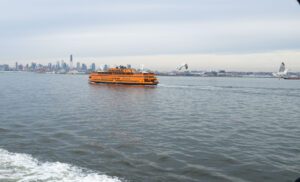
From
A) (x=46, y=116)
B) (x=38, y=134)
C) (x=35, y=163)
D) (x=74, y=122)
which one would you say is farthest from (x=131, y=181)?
(x=46, y=116)

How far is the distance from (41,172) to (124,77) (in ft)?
227

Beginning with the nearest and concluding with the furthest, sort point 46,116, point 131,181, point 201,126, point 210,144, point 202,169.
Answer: point 131,181
point 202,169
point 210,144
point 201,126
point 46,116

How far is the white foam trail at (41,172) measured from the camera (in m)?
8.47

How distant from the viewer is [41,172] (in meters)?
8.99

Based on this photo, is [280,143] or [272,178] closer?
[272,178]

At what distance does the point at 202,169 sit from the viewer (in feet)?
31.8

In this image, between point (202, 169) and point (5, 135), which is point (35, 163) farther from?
point (202, 169)

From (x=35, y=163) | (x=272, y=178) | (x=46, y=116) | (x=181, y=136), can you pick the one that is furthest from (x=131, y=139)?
(x=46, y=116)

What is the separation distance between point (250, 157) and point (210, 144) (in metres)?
2.56

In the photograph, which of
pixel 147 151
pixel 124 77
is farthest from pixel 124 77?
pixel 147 151

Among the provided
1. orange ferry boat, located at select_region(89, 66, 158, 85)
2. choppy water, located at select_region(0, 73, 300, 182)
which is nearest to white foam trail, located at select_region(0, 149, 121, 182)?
choppy water, located at select_region(0, 73, 300, 182)

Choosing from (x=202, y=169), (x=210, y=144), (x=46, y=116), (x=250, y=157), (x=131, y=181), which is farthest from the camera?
(x=46, y=116)

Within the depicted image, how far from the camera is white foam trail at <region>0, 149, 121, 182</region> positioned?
8.47 meters

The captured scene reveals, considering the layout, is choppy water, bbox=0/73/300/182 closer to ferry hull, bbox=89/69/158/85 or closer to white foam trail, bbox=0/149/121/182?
white foam trail, bbox=0/149/121/182
